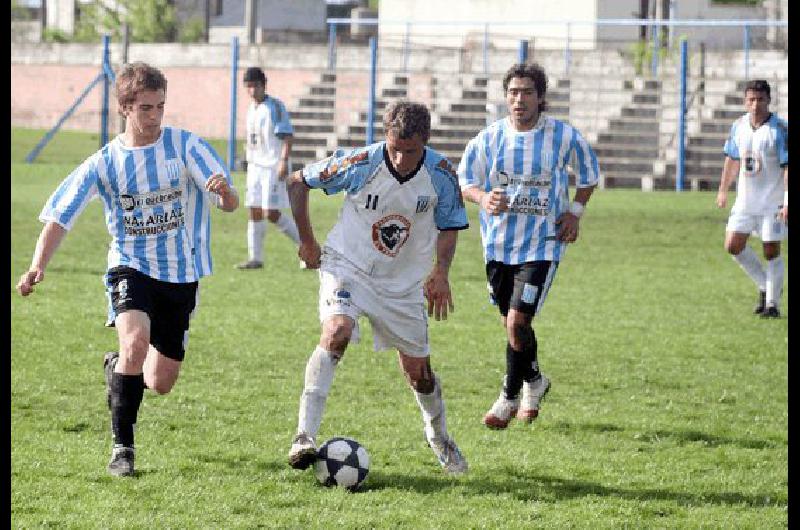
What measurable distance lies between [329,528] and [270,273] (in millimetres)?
9732

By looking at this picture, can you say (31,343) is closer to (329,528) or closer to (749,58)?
(329,528)

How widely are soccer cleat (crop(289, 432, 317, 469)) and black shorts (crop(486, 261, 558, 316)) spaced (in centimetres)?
207

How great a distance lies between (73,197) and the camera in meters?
7.18

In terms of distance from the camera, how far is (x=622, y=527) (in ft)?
21.6

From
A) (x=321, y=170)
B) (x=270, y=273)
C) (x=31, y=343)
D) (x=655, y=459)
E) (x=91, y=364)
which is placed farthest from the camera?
(x=270, y=273)

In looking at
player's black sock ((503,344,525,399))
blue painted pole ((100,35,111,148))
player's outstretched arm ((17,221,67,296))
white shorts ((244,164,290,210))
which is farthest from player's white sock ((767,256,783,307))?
blue painted pole ((100,35,111,148))

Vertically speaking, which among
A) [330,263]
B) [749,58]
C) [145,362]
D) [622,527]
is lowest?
[622,527]

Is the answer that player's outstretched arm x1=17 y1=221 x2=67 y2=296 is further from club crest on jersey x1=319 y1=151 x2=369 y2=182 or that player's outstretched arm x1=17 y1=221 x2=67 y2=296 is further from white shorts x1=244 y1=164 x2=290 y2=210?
white shorts x1=244 y1=164 x2=290 y2=210

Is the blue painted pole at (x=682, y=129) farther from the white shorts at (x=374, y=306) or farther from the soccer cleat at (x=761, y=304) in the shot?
the white shorts at (x=374, y=306)

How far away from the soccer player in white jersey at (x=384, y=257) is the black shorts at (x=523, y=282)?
1395 mm

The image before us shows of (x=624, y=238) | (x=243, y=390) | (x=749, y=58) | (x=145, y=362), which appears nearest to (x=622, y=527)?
(x=145, y=362)

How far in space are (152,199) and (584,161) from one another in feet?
8.81

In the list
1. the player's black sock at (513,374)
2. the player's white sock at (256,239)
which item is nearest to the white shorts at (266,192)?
the player's white sock at (256,239)

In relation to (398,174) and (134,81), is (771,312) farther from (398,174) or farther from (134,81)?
(134,81)
